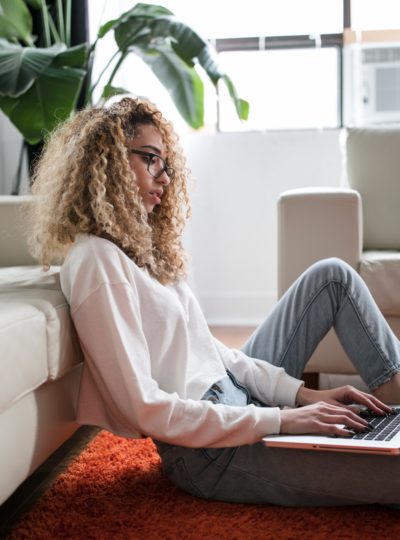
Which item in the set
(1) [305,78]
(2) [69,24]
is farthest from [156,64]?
(1) [305,78]

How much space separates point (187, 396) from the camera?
1.29 meters

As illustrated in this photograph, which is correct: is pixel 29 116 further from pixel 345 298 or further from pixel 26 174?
pixel 345 298

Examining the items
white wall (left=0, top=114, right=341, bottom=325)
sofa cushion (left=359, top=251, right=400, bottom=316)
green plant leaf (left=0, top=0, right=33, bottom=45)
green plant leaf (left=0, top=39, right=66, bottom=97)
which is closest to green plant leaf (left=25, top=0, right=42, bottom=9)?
green plant leaf (left=0, top=0, right=33, bottom=45)

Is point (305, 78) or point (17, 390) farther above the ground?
point (305, 78)

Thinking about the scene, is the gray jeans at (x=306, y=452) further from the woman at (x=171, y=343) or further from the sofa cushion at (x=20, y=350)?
the sofa cushion at (x=20, y=350)

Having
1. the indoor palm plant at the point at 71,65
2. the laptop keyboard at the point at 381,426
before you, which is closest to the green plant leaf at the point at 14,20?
the indoor palm plant at the point at 71,65

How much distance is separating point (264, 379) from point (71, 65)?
1.71 meters

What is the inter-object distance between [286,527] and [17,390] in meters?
0.49

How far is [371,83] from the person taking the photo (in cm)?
348

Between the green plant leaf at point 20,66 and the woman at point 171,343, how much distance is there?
3.83ft

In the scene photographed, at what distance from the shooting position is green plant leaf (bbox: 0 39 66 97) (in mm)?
2510

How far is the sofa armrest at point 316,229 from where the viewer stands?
7.20ft

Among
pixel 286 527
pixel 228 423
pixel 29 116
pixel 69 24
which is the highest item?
pixel 69 24

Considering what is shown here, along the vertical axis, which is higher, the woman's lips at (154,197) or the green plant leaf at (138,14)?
the green plant leaf at (138,14)
